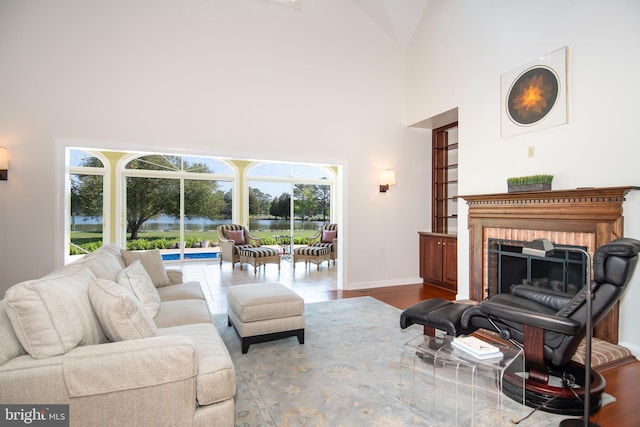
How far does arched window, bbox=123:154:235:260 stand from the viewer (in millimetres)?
8039

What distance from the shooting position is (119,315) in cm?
168

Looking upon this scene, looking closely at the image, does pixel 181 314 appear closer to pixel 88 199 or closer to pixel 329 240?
pixel 329 240

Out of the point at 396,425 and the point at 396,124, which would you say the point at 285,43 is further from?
the point at 396,425

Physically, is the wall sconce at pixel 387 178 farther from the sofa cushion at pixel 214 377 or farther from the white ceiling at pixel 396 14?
the sofa cushion at pixel 214 377

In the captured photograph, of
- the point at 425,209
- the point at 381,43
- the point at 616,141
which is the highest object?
the point at 381,43

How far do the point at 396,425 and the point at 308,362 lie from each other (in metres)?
0.97

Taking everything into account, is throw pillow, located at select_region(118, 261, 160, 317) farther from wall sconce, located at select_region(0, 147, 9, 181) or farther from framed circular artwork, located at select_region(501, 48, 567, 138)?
framed circular artwork, located at select_region(501, 48, 567, 138)

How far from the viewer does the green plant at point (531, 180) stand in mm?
3550

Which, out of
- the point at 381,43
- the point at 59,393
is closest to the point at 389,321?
the point at 59,393

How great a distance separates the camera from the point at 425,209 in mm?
6184

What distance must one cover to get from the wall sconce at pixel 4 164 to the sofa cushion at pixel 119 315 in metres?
3.33

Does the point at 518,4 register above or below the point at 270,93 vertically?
above

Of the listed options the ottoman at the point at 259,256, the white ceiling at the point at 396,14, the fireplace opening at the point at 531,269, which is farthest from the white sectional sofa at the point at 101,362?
the white ceiling at the point at 396,14

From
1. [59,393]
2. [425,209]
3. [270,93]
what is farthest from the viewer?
[425,209]
